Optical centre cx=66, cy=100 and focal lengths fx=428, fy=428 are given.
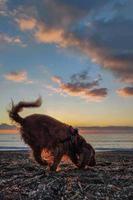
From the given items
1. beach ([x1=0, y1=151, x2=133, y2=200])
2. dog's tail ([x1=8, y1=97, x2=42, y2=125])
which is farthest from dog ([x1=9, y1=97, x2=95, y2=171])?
beach ([x1=0, y1=151, x2=133, y2=200])

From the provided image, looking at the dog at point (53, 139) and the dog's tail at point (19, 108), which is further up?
the dog's tail at point (19, 108)

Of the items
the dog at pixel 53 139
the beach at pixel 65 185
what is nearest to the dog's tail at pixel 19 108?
the dog at pixel 53 139

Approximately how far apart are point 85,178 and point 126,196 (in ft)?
6.39

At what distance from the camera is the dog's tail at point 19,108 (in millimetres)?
13078

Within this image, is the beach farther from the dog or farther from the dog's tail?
the dog's tail

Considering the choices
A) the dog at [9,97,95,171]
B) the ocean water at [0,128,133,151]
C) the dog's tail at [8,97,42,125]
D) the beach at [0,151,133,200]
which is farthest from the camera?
the ocean water at [0,128,133,151]

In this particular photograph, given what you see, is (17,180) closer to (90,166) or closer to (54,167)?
(54,167)

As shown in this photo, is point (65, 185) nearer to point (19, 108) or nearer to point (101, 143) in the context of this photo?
point (19, 108)

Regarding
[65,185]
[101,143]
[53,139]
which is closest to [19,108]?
[53,139]

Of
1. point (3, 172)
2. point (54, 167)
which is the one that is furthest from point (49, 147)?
point (3, 172)

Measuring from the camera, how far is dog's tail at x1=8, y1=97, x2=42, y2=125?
515 inches

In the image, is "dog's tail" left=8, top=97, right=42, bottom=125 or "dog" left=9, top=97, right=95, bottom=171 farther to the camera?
"dog's tail" left=8, top=97, right=42, bottom=125

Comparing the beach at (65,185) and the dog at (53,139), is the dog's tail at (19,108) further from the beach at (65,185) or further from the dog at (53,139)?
the beach at (65,185)

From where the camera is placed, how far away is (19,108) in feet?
44.1
